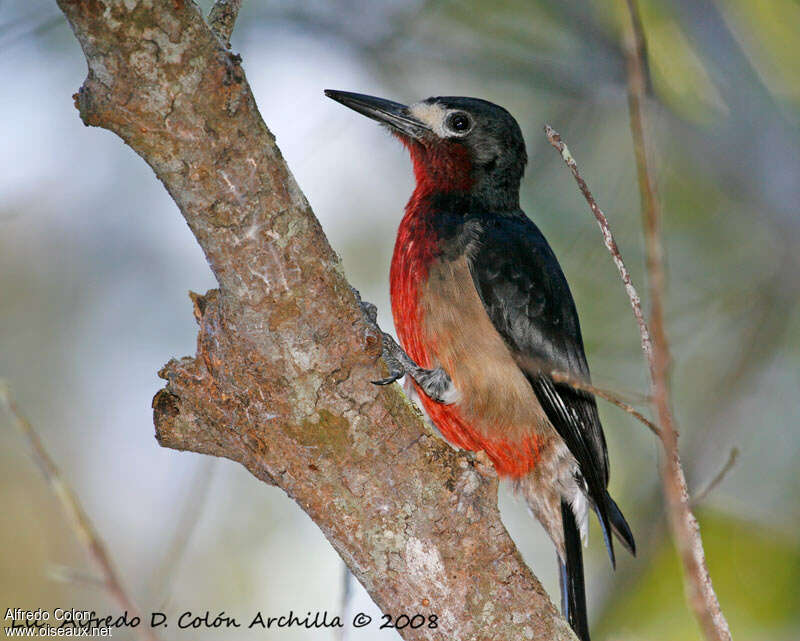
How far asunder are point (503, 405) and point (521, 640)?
4.06 feet

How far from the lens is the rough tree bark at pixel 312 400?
2.15m

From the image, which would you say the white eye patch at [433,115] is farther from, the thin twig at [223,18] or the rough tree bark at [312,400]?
the rough tree bark at [312,400]

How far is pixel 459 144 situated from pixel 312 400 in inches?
74.3

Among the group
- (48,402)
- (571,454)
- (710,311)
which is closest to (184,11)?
(571,454)

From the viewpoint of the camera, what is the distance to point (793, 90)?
3.99 metres

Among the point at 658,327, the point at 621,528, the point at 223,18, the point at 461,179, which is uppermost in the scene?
the point at 223,18

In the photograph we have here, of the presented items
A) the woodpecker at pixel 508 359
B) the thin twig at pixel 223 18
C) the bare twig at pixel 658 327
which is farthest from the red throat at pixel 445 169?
the bare twig at pixel 658 327

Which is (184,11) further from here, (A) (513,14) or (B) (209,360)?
(A) (513,14)

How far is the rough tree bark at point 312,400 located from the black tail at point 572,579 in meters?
0.94

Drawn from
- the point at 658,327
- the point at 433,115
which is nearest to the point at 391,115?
the point at 433,115

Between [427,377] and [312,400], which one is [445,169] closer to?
[427,377]

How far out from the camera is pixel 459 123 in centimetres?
393

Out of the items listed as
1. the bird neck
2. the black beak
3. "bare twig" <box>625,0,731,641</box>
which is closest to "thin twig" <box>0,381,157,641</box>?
"bare twig" <box>625,0,731,641</box>

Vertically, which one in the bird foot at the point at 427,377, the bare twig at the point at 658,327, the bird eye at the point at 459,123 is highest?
the bird eye at the point at 459,123
